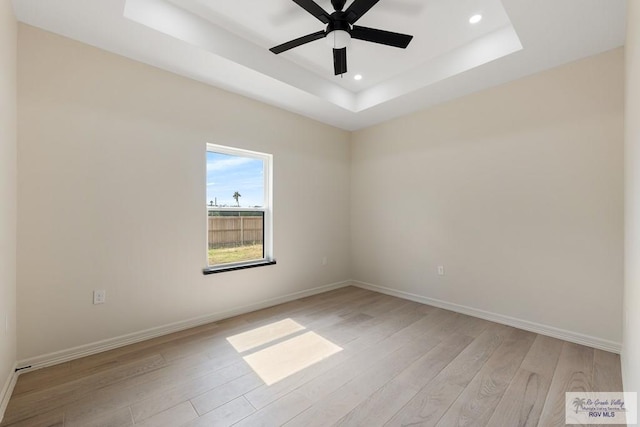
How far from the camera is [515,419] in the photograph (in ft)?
5.22

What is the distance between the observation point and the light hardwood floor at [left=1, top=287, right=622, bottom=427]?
1.62 metres

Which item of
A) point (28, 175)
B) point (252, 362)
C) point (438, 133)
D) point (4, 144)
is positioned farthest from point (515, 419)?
point (28, 175)

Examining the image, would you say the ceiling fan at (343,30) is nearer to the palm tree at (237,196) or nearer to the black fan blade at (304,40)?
the black fan blade at (304,40)

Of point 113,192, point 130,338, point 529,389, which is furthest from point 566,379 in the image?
point 113,192

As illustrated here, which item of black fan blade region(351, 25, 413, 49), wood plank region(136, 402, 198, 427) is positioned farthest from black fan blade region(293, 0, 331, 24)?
wood plank region(136, 402, 198, 427)

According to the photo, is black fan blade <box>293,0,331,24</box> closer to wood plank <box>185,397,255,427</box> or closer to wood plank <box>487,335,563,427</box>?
wood plank <box>185,397,255,427</box>

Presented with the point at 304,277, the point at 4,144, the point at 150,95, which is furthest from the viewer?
the point at 304,277

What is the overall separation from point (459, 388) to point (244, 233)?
2.66 metres

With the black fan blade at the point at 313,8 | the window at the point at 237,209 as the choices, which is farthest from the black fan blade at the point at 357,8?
the window at the point at 237,209

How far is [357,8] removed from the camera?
1.89 meters

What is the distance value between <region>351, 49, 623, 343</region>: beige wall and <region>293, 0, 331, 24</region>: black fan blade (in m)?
2.11

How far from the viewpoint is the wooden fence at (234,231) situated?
10.4 feet

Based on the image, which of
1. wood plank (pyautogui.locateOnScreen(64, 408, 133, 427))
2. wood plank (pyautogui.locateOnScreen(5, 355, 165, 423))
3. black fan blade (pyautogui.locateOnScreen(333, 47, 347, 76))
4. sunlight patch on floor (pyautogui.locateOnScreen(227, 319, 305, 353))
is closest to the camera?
wood plank (pyautogui.locateOnScreen(64, 408, 133, 427))

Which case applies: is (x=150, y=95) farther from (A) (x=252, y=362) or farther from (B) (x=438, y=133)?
(B) (x=438, y=133)
